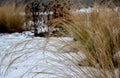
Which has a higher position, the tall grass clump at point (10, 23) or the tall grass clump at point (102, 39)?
the tall grass clump at point (102, 39)

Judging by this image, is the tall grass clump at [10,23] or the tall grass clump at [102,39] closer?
the tall grass clump at [102,39]

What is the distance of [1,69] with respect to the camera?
3.51 meters

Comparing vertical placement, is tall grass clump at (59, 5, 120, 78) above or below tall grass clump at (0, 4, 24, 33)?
above

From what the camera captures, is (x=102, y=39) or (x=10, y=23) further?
(x=10, y=23)

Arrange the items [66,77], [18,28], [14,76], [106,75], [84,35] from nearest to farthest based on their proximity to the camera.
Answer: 1. [106,75]
2. [66,77]
3. [14,76]
4. [84,35]
5. [18,28]

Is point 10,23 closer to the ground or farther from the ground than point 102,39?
closer to the ground

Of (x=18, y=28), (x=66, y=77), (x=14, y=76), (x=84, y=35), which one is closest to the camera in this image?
(x=66, y=77)

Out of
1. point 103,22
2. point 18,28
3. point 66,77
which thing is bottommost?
point 18,28

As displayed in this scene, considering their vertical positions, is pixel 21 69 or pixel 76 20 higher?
pixel 76 20

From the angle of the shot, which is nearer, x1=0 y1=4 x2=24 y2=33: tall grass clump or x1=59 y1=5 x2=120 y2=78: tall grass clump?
x1=59 y1=5 x2=120 y2=78: tall grass clump

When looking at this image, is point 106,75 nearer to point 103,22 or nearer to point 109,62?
point 109,62

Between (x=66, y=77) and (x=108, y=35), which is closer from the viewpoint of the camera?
(x=66, y=77)

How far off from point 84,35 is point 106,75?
1.49 metres

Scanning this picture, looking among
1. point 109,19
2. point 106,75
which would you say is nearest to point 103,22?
point 109,19
